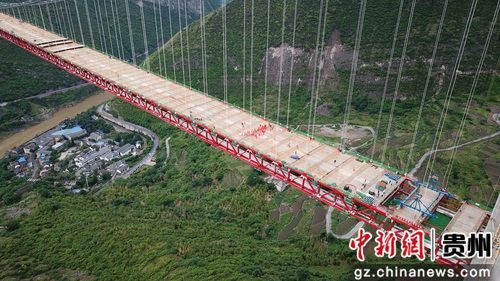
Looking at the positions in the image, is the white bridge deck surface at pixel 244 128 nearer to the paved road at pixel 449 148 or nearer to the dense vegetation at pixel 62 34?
the paved road at pixel 449 148

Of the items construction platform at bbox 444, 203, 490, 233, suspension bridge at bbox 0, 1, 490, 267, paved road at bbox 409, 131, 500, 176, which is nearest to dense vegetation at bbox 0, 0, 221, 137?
suspension bridge at bbox 0, 1, 490, 267

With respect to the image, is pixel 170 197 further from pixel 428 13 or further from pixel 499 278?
pixel 428 13

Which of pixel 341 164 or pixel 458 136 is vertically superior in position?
pixel 341 164

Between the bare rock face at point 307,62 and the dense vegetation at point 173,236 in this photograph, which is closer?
the dense vegetation at point 173,236

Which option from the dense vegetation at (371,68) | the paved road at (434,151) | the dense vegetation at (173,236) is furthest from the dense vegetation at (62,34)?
the paved road at (434,151)

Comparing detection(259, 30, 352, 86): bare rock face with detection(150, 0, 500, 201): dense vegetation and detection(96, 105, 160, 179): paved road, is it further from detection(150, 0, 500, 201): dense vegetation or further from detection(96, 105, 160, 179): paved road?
detection(96, 105, 160, 179): paved road

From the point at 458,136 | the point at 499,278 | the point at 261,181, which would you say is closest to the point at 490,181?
the point at 458,136
